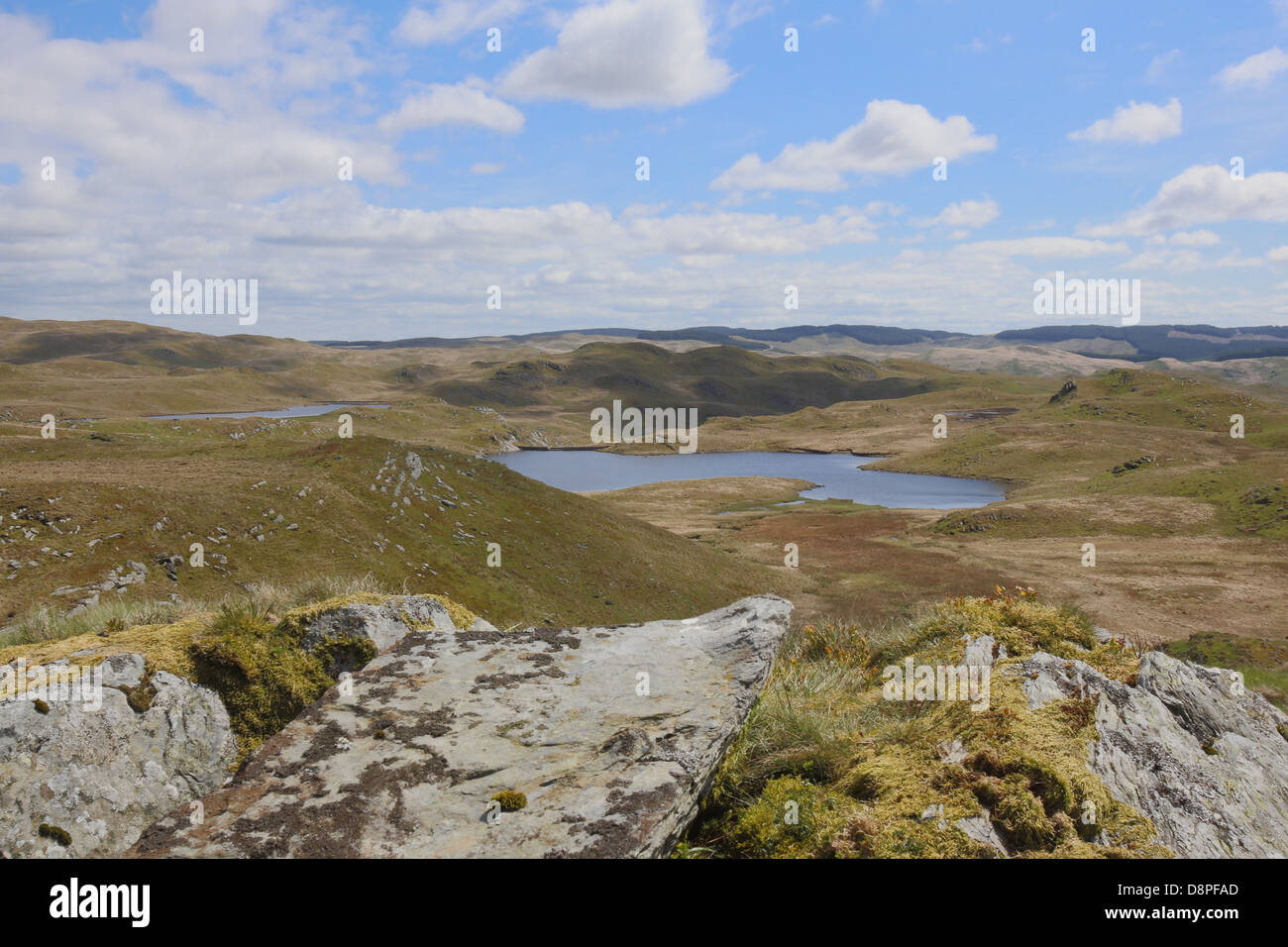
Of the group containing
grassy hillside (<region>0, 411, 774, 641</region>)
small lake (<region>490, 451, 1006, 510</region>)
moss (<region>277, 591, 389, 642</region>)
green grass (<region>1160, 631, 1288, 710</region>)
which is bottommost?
green grass (<region>1160, 631, 1288, 710</region>)

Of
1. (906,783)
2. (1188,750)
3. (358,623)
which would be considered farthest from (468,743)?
(1188,750)

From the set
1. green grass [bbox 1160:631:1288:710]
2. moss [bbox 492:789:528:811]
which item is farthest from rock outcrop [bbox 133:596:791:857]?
green grass [bbox 1160:631:1288:710]

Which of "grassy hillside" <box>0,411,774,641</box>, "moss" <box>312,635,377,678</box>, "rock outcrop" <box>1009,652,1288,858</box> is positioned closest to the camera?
"rock outcrop" <box>1009,652,1288,858</box>

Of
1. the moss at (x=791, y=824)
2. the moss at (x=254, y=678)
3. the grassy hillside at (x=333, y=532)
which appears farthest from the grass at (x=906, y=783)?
the grassy hillside at (x=333, y=532)

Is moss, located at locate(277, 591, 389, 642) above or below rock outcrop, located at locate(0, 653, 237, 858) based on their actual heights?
above

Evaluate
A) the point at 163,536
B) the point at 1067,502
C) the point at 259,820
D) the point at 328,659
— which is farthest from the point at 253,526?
the point at 1067,502

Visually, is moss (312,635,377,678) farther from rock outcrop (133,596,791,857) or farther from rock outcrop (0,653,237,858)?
rock outcrop (0,653,237,858)

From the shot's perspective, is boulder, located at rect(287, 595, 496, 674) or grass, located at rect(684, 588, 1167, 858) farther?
boulder, located at rect(287, 595, 496, 674)

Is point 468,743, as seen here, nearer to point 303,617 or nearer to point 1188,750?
point 303,617
